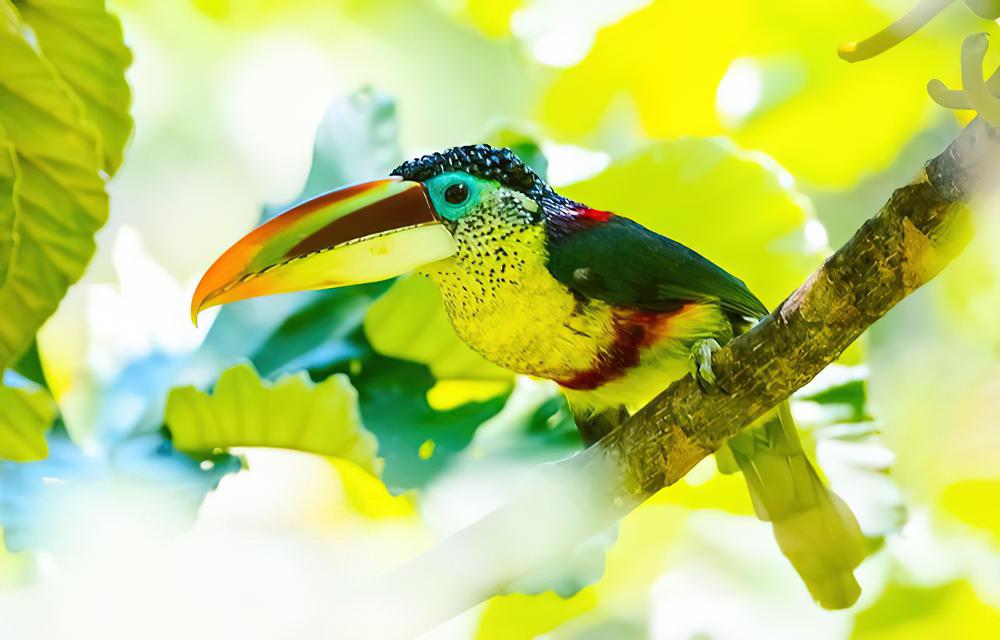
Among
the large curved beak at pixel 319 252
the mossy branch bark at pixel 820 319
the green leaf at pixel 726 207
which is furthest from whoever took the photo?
the green leaf at pixel 726 207

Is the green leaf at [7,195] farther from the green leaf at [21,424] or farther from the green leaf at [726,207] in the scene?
the green leaf at [726,207]

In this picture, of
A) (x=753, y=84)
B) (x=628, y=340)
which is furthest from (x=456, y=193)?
(x=753, y=84)

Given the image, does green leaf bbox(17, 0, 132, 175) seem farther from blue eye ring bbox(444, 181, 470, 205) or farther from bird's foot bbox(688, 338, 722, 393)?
bird's foot bbox(688, 338, 722, 393)

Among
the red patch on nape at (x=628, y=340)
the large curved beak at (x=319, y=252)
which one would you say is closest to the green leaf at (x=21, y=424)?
the large curved beak at (x=319, y=252)

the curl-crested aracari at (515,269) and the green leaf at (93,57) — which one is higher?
the curl-crested aracari at (515,269)

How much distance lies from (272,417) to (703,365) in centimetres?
23

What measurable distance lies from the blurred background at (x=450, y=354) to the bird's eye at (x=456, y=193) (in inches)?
4.3

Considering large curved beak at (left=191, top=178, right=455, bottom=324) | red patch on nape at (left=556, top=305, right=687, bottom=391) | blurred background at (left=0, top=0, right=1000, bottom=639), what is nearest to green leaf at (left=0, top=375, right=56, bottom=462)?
blurred background at (left=0, top=0, right=1000, bottom=639)

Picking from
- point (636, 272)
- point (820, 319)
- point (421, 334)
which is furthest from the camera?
point (421, 334)

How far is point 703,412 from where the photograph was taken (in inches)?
14.6

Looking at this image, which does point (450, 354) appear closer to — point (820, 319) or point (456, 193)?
point (456, 193)

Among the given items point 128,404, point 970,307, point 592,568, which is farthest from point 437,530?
point 970,307

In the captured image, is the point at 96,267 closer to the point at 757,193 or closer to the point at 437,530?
the point at 437,530

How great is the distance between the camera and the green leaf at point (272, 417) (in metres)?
0.47
